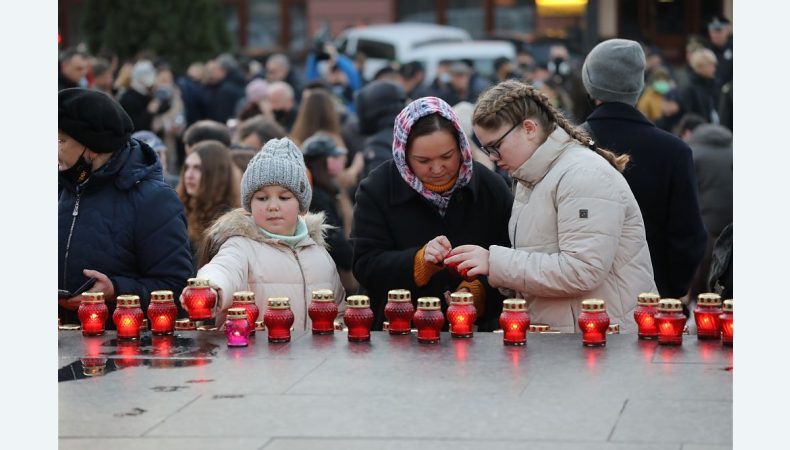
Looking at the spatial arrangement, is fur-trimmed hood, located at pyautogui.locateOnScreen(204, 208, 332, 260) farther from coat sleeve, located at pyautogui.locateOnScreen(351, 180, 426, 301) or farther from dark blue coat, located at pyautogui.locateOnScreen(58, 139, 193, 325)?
coat sleeve, located at pyautogui.locateOnScreen(351, 180, 426, 301)

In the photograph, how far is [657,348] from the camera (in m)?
5.07

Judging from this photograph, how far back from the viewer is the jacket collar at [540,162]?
551 centimetres

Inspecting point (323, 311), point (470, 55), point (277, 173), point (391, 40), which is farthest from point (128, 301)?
point (391, 40)

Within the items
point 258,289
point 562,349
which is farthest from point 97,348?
point 562,349

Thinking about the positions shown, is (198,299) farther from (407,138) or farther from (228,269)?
(407,138)

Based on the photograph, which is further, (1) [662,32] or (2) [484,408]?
(1) [662,32]

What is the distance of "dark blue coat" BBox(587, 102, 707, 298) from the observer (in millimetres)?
6617

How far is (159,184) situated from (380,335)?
49.9 inches

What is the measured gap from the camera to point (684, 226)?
21.7 feet

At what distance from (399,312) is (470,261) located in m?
0.32

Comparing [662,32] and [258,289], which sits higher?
[662,32]

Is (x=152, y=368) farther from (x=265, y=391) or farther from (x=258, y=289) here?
(x=258, y=289)

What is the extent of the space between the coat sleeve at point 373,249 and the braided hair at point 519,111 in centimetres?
64

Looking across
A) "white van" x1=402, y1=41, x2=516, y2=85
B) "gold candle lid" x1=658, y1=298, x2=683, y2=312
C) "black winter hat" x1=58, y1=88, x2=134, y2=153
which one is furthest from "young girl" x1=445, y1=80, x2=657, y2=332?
"white van" x1=402, y1=41, x2=516, y2=85
